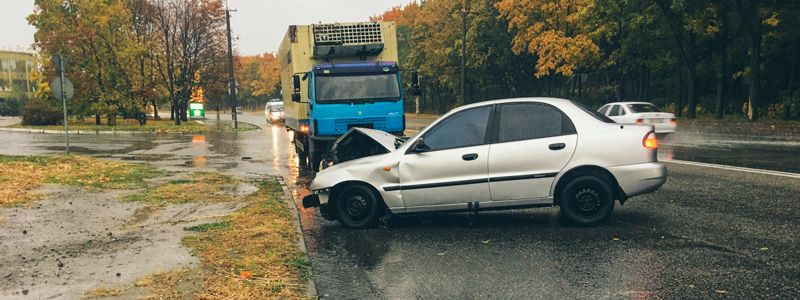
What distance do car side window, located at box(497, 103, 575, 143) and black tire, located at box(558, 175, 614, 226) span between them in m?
0.63

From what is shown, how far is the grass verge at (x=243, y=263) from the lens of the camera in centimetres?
445

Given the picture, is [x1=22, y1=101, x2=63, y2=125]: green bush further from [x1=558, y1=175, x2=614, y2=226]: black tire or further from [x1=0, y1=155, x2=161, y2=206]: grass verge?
[x1=558, y1=175, x2=614, y2=226]: black tire

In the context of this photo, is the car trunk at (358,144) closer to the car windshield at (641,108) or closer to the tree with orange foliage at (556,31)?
the car windshield at (641,108)

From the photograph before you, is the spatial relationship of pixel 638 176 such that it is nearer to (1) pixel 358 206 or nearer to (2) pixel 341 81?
(1) pixel 358 206

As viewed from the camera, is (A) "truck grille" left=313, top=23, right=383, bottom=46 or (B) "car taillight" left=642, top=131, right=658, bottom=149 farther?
(A) "truck grille" left=313, top=23, right=383, bottom=46

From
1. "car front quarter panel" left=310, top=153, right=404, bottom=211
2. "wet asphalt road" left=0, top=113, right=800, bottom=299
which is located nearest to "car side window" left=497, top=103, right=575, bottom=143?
"wet asphalt road" left=0, top=113, right=800, bottom=299

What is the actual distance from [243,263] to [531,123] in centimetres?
364

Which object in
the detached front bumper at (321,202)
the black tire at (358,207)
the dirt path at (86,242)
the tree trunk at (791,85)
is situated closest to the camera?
the dirt path at (86,242)

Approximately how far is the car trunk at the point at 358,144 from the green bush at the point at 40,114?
37.0 m

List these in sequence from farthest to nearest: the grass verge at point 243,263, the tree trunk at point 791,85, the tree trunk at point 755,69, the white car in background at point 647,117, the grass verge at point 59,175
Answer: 1. the tree trunk at point 791,85
2. the tree trunk at point 755,69
3. the white car in background at point 647,117
4. the grass verge at point 59,175
5. the grass verge at point 243,263

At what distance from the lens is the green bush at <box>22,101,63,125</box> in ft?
125

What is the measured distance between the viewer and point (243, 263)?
525 cm

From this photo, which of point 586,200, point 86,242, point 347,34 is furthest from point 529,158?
point 347,34

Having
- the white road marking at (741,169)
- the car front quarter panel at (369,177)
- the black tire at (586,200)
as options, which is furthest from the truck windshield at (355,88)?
the black tire at (586,200)
